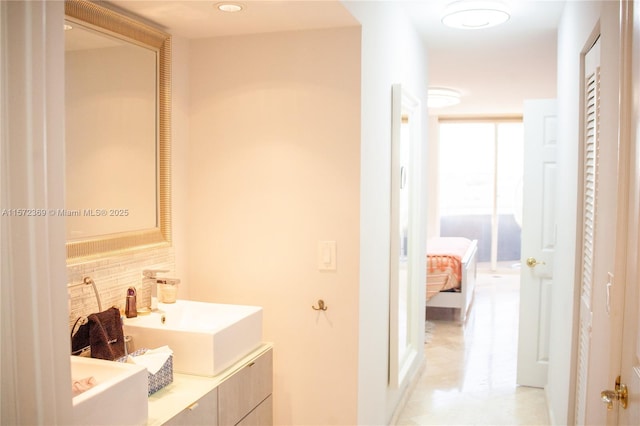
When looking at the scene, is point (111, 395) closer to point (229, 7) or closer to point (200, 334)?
point (200, 334)

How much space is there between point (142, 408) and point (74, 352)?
1.31 ft

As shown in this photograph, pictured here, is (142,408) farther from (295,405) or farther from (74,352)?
(295,405)

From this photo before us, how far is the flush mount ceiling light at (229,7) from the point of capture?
83.1 inches

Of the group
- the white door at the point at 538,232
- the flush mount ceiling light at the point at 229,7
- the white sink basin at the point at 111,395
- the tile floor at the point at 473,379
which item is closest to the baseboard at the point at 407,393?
the tile floor at the point at 473,379

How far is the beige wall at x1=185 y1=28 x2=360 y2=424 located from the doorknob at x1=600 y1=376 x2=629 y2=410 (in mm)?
1156

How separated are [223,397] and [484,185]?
7.49 metres

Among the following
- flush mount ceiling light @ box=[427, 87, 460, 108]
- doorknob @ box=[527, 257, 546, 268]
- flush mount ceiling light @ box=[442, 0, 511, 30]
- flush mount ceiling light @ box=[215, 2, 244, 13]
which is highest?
flush mount ceiling light @ box=[427, 87, 460, 108]

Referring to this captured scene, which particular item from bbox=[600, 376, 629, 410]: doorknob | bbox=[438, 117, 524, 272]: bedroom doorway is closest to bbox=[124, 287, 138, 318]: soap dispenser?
bbox=[600, 376, 629, 410]: doorknob

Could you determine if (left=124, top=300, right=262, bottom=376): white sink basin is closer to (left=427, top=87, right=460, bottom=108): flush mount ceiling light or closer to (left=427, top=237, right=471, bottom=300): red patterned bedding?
(left=427, top=237, right=471, bottom=300): red patterned bedding

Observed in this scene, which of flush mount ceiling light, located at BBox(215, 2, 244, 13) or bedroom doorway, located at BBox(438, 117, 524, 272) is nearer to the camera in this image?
flush mount ceiling light, located at BBox(215, 2, 244, 13)

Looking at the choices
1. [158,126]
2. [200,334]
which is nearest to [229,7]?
[158,126]

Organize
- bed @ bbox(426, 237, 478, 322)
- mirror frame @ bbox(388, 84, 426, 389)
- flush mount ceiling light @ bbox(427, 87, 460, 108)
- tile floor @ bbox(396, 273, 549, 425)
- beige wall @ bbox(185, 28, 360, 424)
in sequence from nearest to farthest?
beige wall @ bbox(185, 28, 360, 424) < mirror frame @ bbox(388, 84, 426, 389) < tile floor @ bbox(396, 273, 549, 425) < bed @ bbox(426, 237, 478, 322) < flush mount ceiling light @ bbox(427, 87, 460, 108)

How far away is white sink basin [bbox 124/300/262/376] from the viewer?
1.92 metres

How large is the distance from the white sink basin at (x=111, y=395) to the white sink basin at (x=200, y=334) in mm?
354
